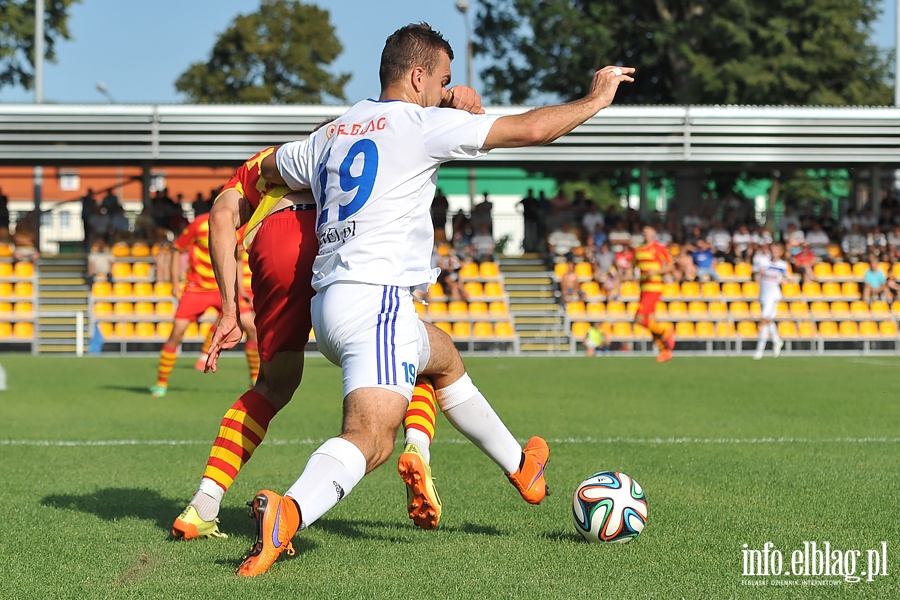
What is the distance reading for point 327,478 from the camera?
414 centimetres

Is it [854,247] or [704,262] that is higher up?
[854,247]

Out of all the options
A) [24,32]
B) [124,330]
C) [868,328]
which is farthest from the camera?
[24,32]

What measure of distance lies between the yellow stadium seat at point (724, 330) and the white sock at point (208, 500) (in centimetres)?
2275

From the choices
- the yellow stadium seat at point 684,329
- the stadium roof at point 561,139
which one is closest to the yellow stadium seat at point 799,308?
the yellow stadium seat at point 684,329

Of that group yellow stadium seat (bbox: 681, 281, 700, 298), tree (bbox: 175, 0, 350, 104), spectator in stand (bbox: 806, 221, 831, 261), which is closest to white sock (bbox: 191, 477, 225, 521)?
yellow stadium seat (bbox: 681, 281, 700, 298)

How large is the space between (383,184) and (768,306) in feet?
68.7

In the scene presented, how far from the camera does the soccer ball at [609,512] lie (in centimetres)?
482

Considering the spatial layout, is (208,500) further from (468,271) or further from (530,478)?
(468,271)

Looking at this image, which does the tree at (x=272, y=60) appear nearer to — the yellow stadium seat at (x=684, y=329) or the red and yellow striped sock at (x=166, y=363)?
the yellow stadium seat at (x=684, y=329)

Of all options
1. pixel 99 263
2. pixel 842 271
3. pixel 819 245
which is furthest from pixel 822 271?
pixel 99 263

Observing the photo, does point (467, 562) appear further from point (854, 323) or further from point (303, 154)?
point (854, 323)

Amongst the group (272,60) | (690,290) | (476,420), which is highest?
(272,60)

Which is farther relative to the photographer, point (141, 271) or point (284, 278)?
point (141, 271)

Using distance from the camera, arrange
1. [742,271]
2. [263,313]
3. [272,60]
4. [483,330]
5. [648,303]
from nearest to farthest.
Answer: [263,313] → [648,303] → [483,330] → [742,271] → [272,60]
